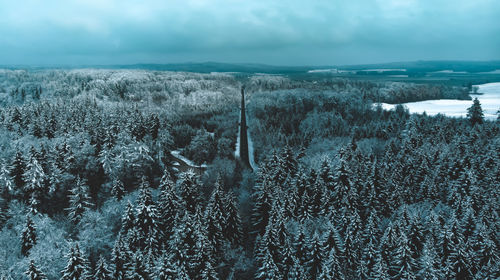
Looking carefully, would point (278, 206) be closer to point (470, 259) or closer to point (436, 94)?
point (470, 259)

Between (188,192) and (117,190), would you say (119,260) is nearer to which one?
A: (188,192)

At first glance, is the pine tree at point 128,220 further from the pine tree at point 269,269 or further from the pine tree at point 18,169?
the pine tree at point 18,169

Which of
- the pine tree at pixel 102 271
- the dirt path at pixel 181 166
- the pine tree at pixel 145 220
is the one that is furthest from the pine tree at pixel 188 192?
the dirt path at pixel 181 166

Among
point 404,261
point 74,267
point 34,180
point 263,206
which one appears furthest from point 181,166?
point 404,261

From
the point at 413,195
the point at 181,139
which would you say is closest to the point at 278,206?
the point at 413,195

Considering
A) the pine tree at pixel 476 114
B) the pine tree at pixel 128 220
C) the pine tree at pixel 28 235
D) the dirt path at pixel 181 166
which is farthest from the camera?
the pine tree at pixel 476 114

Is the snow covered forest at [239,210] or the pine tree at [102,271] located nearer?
the pine tree at [102,271]

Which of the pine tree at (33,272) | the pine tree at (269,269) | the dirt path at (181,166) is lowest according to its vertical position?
the dirt path at (181,166)

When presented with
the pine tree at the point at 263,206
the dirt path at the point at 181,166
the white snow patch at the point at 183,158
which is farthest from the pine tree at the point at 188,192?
the white snow patch at the point at 183,158

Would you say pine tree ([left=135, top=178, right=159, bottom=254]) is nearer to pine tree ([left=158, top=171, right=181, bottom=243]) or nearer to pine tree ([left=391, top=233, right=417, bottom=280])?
pine tree ([left=158, top=171, right=181, bottom=243])

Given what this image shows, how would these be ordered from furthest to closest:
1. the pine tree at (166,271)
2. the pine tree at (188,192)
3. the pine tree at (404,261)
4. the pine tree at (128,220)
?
the pine tree at (188,192) → the pine tree at (128,220) → the pine tree at (404,261) → the pine tree at (166,271)

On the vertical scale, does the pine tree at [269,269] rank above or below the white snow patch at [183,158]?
above
